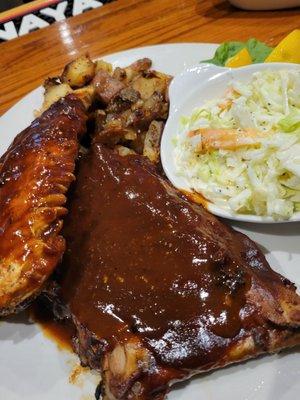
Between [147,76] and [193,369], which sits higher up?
[147,76]

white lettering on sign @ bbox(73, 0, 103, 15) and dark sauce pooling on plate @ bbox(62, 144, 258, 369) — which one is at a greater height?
white lettering on sign @ bbox(73, 0, 103, 15)

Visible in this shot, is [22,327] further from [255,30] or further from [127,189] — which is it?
[255,30]

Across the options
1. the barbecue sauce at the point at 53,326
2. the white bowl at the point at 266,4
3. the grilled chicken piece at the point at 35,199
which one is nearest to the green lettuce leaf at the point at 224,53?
the white bowl at the point at 266,4

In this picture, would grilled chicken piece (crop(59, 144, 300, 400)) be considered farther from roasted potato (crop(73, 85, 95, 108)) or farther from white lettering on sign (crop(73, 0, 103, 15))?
white lettering on sign (crop(73, 0, 103, 15))

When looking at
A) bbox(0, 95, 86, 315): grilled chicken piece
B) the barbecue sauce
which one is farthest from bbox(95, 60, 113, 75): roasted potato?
the barbecue sauce

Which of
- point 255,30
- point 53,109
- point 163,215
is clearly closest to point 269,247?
point 163,215

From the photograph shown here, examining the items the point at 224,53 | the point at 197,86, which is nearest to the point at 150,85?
the point at 197,86

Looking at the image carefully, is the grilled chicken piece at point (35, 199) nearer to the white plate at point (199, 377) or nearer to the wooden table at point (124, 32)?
the white plate at point (199, 377)
